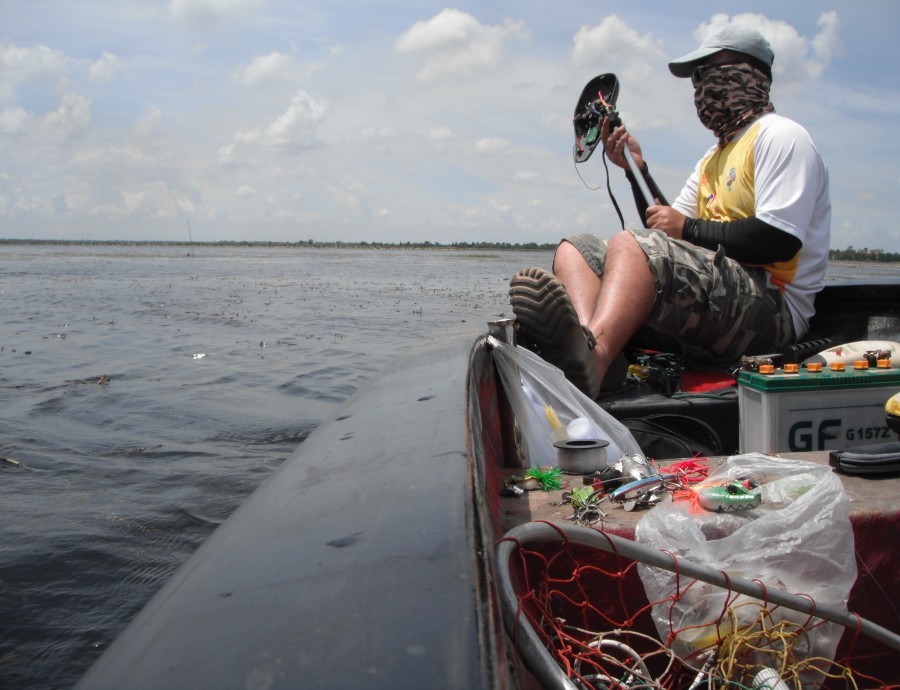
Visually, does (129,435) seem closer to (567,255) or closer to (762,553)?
(567,255)

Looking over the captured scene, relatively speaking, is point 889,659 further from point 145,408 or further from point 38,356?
point 38,356

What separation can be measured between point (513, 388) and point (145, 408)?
146 inches

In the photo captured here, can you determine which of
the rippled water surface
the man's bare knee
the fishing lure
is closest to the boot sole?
the rippled water surface

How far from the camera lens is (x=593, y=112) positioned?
4055 mm

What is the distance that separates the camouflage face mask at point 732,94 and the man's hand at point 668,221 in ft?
1.33

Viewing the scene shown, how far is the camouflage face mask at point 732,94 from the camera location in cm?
317

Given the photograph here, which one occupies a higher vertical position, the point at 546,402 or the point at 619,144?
the point at 619,144

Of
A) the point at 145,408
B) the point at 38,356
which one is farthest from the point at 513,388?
the point at 38,356

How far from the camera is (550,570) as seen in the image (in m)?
1.38

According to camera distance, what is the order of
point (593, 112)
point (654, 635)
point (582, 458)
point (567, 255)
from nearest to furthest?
point (654, 635)
point (582, 458)
point (567, 255)
point (593, 112)

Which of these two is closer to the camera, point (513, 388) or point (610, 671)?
point (610, 671)

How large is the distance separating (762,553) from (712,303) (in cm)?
176

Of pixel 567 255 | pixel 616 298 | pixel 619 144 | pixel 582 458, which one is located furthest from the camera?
pixel 619 144

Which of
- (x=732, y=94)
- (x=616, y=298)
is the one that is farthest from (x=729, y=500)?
(x=732, y=94)
